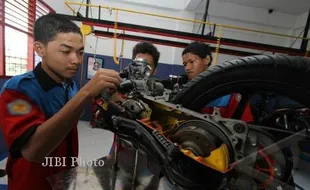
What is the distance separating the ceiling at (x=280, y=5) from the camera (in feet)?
11.8

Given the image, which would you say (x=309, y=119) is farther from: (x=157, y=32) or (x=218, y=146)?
(x=157, y=32)

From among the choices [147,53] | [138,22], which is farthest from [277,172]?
[138,22]

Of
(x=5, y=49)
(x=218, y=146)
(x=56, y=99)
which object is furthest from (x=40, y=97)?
(x=5, y=49)

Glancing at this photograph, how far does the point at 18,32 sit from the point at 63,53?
2471 mm

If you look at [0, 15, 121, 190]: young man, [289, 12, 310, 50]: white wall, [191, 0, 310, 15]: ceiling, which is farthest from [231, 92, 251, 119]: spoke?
[289, 12, 310, 50]: white wall

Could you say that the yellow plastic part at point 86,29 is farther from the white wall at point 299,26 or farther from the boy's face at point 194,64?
the white wall at point 299,26

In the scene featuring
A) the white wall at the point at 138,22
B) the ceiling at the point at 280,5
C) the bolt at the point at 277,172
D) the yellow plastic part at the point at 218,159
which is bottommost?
the bolt at the point at 277,172

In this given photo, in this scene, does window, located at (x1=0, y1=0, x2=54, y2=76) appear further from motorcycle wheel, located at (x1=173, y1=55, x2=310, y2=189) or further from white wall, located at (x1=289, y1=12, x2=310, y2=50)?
white wall, located at (x1=289, y1=12, x2=310, y2=50)

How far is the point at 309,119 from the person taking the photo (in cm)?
51

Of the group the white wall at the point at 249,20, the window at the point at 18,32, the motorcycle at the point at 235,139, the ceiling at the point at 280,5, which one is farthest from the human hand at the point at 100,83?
the white wall at the point at 249,20

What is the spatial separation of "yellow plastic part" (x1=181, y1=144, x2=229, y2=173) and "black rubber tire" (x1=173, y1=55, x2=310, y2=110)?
6.9 inches

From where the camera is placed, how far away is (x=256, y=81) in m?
0.49

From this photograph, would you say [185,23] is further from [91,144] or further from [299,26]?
[91,144]

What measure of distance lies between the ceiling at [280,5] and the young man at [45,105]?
11.2 ft
